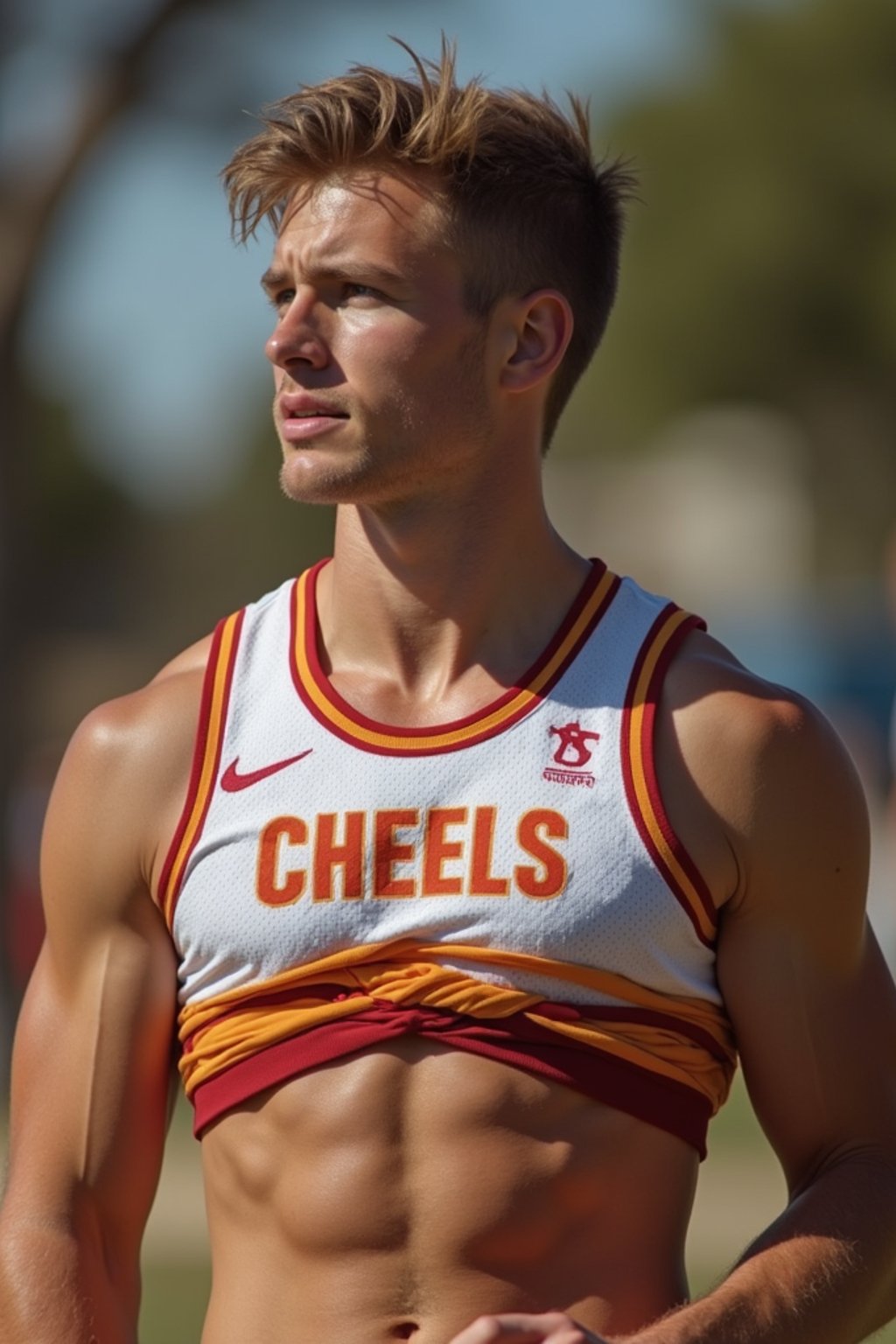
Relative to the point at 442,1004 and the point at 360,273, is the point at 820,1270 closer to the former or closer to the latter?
the point at 442,1004

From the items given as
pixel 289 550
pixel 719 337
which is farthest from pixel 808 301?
pixel 289 550

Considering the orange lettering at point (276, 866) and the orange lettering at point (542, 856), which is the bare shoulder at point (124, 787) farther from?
the orange lettering at point (542, 856)

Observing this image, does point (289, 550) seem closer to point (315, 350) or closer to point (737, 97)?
point (737, 97)

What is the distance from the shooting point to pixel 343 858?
10.1 feet

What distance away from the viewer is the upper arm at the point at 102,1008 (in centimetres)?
316

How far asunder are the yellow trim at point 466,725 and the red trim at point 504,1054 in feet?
1.20

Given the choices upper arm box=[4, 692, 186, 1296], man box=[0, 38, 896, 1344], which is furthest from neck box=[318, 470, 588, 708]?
upper arm box=[4, 692, 186, 1296]

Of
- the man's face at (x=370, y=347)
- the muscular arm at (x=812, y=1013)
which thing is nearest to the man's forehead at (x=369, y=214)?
Answer: the man's face at (x=370, y=347)

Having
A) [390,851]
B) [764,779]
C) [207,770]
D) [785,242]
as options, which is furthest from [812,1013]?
[785,242]

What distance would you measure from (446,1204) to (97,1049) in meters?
0.56

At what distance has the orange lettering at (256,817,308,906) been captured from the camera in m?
3.07

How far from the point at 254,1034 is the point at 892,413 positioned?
45.7 m

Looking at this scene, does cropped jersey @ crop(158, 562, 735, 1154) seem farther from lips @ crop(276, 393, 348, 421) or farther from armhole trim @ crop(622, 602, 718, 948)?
lips @ crop(276, 393, 348, 421)

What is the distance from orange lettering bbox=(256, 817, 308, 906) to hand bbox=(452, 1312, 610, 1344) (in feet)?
2.05
